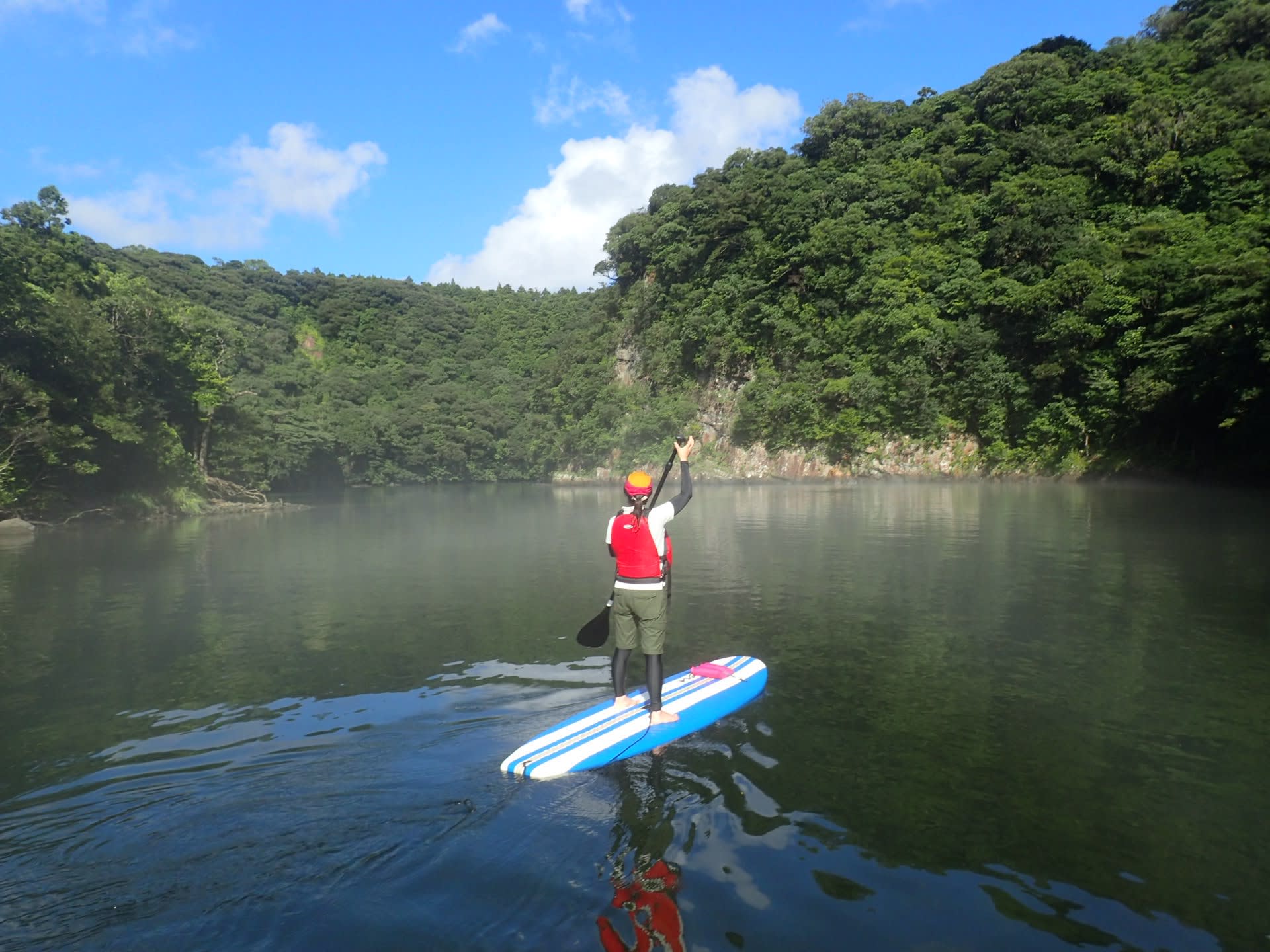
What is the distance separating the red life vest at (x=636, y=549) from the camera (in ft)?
21.5

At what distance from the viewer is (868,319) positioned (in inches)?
1841

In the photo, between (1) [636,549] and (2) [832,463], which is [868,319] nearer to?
(2) [832,463]

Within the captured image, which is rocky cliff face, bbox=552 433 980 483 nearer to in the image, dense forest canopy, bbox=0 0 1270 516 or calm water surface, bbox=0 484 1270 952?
dense forest canopy, bbox=0 0 1270 516

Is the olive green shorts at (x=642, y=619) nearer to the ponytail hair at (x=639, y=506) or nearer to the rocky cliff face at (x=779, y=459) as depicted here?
the ponytail hair at (x=639, y=506)

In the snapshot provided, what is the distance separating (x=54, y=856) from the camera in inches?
178

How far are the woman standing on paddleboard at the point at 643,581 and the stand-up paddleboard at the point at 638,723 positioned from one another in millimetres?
140

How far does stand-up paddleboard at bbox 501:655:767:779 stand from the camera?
5664mm

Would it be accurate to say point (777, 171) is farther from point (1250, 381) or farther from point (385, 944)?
point (385, 944)

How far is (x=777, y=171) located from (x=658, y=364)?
1675 centimetres

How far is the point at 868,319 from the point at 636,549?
43.5 metres

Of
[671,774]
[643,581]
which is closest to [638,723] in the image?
[671,774]

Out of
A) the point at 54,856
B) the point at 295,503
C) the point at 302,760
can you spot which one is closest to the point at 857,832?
the point at 302,760

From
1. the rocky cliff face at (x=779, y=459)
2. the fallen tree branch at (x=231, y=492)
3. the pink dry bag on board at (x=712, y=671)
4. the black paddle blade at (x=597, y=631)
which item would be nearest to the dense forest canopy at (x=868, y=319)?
the fallen tree branch at (x=231, y=492)

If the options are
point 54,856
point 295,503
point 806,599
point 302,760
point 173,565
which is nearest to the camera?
point 54,856
